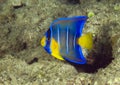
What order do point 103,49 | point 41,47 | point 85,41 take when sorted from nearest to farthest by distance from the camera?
1. point 85,41
2. point 103,49
3. point 41,47

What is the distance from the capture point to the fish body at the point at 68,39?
2.18m

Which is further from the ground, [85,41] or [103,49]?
[85,41]

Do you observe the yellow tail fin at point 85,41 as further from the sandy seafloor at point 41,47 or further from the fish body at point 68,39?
the sandy seafloor at point 41,47

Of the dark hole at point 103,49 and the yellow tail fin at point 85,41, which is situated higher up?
the yellow tail fin at point 85,41

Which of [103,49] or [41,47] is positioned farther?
[41,47]

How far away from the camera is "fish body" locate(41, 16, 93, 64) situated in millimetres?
2184

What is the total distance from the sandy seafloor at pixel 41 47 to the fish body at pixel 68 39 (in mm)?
658

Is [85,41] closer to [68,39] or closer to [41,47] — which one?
[68,39]

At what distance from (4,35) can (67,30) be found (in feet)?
7.97

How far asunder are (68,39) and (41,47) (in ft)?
6.19

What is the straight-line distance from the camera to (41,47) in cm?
408

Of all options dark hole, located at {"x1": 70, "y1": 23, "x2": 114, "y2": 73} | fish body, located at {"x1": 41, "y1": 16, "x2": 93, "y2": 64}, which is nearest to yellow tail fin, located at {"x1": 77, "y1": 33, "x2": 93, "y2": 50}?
fish body, located at {"x1": 41, "y1": 16, "x2": 93, "y2": 64}

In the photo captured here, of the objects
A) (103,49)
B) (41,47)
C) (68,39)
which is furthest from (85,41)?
(41,47)

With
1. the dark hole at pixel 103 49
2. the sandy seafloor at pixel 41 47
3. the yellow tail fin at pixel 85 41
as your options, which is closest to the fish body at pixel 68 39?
the yellow tail fin at pixel 85 41
